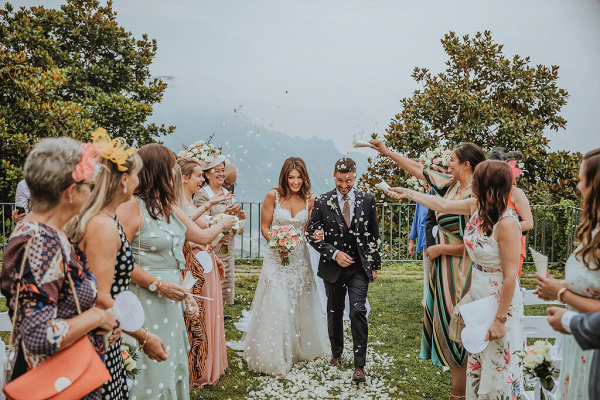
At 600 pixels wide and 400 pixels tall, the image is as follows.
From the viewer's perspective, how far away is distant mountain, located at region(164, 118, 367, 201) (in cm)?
564

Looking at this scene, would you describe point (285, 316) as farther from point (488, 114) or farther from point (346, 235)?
point (488, 114)

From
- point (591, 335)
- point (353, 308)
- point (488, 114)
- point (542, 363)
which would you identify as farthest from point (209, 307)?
point (488, 114)

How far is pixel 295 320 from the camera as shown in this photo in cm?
511

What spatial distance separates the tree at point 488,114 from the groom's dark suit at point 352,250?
675cm

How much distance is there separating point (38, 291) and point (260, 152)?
27.2ft

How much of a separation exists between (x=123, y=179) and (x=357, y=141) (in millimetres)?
2298

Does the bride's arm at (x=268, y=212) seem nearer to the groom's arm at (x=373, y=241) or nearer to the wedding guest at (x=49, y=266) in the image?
the groom's arm at (x=373, y=241)

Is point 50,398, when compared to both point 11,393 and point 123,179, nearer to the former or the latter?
point 11,393

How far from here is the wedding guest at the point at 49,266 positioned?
1.64 meters

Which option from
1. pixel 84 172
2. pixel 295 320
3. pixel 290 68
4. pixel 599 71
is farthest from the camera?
pixel 290 68

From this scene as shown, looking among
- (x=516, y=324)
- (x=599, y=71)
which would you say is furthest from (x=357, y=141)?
(x=599, y=71)

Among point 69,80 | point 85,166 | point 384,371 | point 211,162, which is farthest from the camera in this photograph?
point 69,80

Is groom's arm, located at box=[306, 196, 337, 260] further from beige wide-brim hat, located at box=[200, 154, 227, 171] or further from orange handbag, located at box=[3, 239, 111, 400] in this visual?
orange handbag, located at box=[3, 239, 111, 400]

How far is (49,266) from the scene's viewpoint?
168 cm
